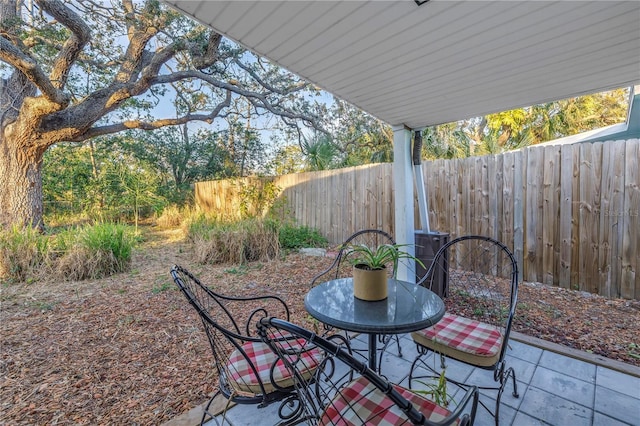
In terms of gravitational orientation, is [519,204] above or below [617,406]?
above

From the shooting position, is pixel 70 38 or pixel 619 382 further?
pixel 70 38

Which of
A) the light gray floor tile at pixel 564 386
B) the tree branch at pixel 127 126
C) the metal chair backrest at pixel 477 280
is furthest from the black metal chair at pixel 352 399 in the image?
the tree branch at pixel 127 126

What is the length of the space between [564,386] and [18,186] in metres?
8.31

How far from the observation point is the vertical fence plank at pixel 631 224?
9.41 ft

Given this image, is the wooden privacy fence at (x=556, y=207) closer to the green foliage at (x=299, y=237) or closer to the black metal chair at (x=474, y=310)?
the black metal chair at (x=474, y=310)

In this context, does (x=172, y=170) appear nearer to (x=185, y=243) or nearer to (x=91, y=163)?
(x=91, y=163)

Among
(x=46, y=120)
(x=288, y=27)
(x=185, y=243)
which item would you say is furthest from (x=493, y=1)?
(x=46, y=120)

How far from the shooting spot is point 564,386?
1728 millimetres

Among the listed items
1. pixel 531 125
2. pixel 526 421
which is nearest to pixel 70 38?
pixel 526 421

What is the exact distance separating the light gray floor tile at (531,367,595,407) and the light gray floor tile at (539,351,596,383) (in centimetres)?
5

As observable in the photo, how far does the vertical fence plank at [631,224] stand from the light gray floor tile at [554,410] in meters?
Result: 2.23

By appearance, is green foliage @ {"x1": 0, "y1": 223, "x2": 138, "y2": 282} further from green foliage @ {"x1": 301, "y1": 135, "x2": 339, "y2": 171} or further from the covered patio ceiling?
green foliage @ {"x1": 301, "y1": 135, "x2": 339, "y2": 171}

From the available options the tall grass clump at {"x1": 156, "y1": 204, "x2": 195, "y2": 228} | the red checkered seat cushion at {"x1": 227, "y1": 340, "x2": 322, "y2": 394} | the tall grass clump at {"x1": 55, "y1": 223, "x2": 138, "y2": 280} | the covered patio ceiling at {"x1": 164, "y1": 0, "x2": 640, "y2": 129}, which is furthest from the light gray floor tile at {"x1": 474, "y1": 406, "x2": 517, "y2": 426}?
Answer: the tall grass clump at {"x1": 156, "y1": 204, "x2": 195, "y2": 228}

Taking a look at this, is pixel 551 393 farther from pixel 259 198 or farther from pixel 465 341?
pixel 259 198
